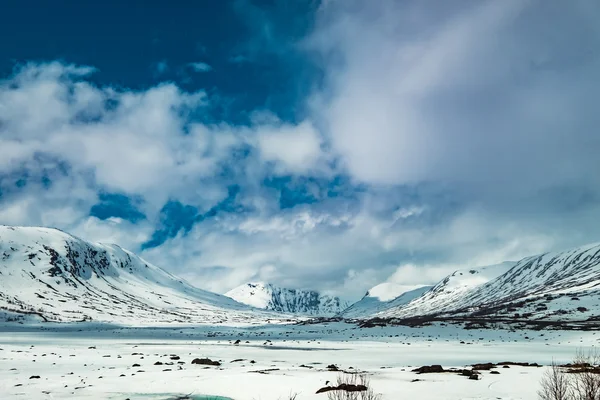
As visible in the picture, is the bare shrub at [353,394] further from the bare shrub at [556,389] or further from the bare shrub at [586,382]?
the bare shrub at [586,382]

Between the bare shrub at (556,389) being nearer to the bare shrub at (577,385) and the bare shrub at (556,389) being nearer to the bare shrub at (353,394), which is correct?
the bare shrub at (577,385)

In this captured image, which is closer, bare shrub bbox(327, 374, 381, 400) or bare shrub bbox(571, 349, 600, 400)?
bare shrub bbox(571, 349, 600, 400)

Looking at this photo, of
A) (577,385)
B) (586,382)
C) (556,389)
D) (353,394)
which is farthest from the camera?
(353,394)

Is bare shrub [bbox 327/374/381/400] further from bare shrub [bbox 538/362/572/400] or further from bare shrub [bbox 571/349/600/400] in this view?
bare shrub [bbox 571/349/600/400]

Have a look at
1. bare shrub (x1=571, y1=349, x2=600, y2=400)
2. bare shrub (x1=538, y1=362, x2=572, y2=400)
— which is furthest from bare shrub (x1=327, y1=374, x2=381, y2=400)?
bare shrub (x1=571, y1=349, x2=600, y2=400)

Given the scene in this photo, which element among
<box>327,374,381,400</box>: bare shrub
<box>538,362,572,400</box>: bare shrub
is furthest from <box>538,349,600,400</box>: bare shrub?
<box>327,374,381,400</box>: bare shrub

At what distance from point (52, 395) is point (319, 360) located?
33.7 meters

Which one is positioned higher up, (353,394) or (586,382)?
(586,382)

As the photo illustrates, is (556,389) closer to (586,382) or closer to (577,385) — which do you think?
(577,385)

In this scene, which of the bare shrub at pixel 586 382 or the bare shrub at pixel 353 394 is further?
the bare shrub at pixel 353 394

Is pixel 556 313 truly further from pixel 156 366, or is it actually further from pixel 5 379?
pixel 5 379

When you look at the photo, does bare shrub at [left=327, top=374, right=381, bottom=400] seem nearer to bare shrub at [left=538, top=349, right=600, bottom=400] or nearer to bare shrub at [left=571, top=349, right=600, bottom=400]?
bare shrub at [left=538, top=349, right=600, bottom=400]

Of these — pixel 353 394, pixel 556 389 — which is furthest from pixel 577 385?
pixel 353 394

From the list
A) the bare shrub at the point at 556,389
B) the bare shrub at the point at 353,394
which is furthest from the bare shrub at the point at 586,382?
the bare shrub at the point at 353,394
